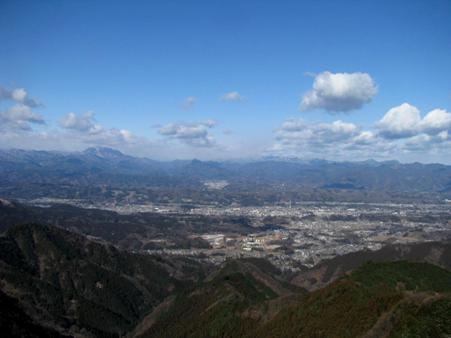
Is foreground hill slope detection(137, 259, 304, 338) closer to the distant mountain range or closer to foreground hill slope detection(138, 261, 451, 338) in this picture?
foreground hill slope detection(138, 261, 451, 338)

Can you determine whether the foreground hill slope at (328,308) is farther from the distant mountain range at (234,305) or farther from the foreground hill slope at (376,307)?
the distant mountain range at (234,305)

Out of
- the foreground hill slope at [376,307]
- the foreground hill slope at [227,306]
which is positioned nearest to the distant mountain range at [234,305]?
the foreground hill slope at [376,307]

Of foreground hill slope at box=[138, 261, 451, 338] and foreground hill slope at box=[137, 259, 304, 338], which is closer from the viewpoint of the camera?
foreground hill slope at box=[138, 261, 451, 338]

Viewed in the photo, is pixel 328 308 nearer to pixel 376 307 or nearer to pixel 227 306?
pixel 376 307

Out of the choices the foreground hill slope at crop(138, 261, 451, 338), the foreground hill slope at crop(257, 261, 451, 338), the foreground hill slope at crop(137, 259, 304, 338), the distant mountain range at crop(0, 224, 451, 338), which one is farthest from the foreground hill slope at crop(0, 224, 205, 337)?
the foreground hill slope at crop(257, 261, 451, 338)

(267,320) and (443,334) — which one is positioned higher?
(443,334)

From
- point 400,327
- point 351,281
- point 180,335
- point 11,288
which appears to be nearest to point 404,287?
point 351,281

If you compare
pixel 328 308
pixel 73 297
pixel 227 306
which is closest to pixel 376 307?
pixel 328 308

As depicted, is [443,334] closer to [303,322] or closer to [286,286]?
[303,322]
